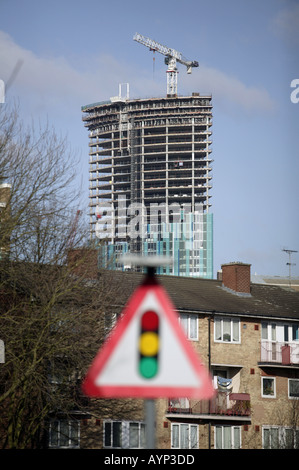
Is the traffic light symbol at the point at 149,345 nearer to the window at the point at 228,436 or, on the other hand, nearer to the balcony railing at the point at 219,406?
the balcony railing at the point at 219,406

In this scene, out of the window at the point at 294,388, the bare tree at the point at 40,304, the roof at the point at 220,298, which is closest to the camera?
the bare tree at the point at 40,304

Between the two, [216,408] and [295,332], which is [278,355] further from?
[216,408]

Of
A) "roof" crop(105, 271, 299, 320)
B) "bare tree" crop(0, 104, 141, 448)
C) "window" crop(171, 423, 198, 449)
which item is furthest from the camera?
"roof" crop(105, 271, 299, 320)

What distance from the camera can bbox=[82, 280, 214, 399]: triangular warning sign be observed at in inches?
211

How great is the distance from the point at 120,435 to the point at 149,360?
44.2 meters

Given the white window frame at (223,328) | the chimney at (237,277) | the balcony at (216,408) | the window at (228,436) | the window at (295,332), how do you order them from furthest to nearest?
the chimney at (237,277) < the window at (295,332) < the white window frame at (223,328) < the window at (228,436) < the balcony at (216,408)

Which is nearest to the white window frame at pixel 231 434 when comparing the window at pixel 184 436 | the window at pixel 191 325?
the window at pixel 184 436

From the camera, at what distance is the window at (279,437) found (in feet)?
168

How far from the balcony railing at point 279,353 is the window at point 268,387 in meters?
1.23

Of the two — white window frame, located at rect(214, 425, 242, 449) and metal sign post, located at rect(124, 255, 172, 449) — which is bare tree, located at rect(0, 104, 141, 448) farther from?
metal sign post, located at rect(124, 255, 172, 449)

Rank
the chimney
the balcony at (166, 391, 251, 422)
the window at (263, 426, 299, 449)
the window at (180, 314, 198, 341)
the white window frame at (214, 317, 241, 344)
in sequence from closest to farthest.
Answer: the balcony at (166, 391, 251, 422), the window at (263, 426, 299, 449), the window at (180, 314, 198, 341), the white window frame at (214, 317, 241, 344), the chimney

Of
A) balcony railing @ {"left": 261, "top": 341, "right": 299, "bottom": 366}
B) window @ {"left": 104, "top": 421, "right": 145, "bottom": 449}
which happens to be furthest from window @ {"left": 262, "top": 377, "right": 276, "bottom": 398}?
window @ {"left": 104, "top": 421, "right": 145, "bottom": 449}

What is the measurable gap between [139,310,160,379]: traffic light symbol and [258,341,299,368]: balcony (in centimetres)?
4971
